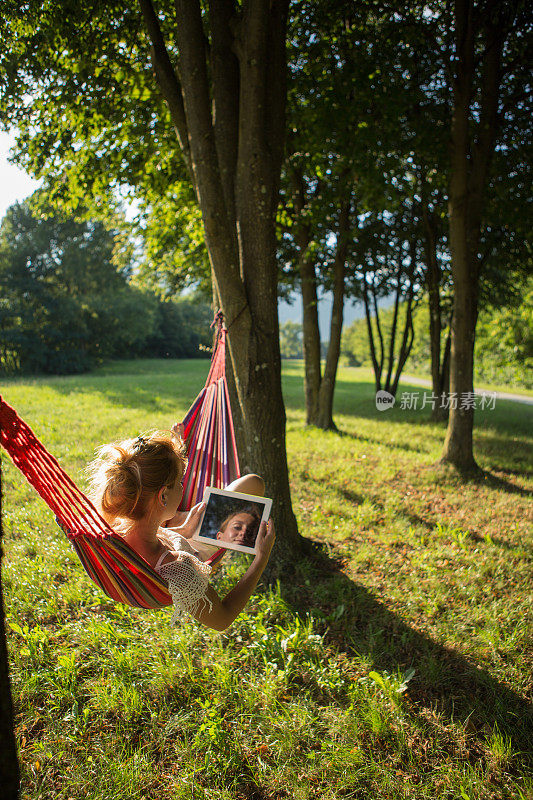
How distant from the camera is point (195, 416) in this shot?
9.39 ft

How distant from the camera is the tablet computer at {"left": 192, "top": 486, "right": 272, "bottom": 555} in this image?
1724 millimetres

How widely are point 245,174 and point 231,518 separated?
80.0 inches

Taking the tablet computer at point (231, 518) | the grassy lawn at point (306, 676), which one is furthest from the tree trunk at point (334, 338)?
the tablet computer at point (231, 518)

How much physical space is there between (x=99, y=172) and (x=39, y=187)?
0.96m

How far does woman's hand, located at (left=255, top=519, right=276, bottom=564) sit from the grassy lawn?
2.53ft

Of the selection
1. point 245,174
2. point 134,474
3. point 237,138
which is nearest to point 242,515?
point 134,474

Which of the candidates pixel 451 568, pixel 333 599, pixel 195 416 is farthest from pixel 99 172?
pixel 451 568

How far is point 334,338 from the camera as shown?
25.6 ft

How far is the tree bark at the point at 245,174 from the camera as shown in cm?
264

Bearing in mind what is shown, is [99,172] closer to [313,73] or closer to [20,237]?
[313,73]

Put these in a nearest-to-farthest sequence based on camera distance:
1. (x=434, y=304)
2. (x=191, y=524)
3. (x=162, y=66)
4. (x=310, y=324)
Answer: (x=191, y=524) < (x=162, y=66) < (x=310, y=324) < (x=434, y=304)

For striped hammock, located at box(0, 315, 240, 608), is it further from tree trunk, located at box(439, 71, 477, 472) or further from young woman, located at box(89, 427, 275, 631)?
tree trunk, located at box(439, 71, 477, 472)

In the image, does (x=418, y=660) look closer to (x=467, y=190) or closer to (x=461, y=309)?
(x=461, y=309)

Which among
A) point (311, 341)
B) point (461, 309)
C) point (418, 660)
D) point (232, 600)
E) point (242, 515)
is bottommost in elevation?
point (418, 660)
